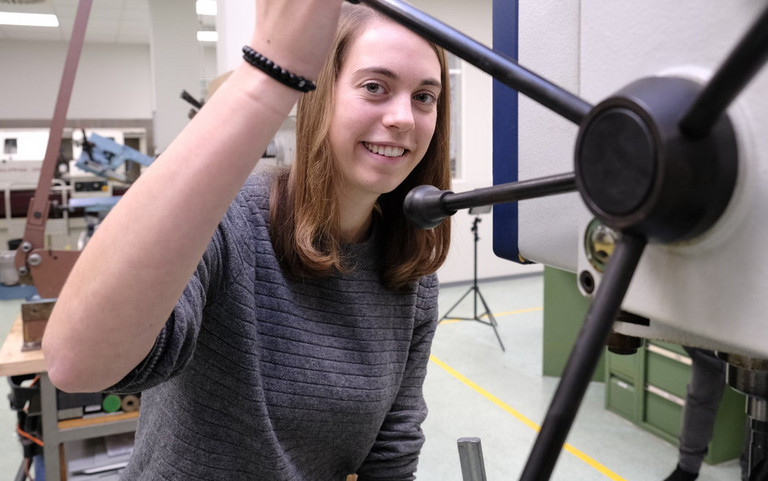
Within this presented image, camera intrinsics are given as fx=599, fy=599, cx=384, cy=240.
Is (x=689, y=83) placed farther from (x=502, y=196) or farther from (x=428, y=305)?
(x=428, y=305)

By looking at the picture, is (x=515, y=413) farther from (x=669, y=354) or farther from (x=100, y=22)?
(x=100, y=22)

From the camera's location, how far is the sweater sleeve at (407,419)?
3.58ft

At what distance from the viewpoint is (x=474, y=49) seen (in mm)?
331

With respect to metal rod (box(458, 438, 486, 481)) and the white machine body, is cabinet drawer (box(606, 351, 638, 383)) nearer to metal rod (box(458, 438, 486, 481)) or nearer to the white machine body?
metal rod (box(458, 438, 486, 481))

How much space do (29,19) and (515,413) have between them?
7535mm

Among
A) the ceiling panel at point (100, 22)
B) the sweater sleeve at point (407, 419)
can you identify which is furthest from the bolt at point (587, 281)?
the ceiling panel at point (100, 22)

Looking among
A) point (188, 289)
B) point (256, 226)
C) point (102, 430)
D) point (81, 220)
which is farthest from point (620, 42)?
point (81, 220)

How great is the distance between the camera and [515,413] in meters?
3.10

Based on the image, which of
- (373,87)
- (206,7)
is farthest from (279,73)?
(206,7)

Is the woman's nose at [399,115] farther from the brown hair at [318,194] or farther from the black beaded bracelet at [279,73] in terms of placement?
the black beaded bracelet at [279,73]

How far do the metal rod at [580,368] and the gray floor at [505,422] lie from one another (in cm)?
209

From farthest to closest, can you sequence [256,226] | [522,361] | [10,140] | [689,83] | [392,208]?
1. [10,140]
2. [522,361]
3. [392,208]
4. [256,226]
5. [689,83]

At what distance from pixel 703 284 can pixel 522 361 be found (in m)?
3.70

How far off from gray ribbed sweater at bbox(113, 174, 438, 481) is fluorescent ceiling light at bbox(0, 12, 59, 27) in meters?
7.84
